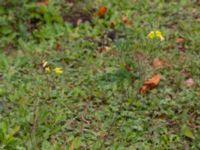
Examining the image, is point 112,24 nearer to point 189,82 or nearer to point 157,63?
point 157,63

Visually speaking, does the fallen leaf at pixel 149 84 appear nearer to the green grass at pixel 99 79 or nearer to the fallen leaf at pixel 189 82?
the green grass at pixel 99 79

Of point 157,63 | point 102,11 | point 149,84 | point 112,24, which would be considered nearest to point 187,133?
point 149,84

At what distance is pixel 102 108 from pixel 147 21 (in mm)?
1419

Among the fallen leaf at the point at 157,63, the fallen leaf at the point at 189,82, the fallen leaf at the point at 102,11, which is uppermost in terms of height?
the fallen leaf at the point at 102,11

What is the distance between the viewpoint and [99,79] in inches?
144

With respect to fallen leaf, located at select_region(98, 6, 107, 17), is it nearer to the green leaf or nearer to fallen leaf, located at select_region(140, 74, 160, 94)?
fallen leaf, located at select_region(140, 74, 160, 94)

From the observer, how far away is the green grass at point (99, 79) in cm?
309

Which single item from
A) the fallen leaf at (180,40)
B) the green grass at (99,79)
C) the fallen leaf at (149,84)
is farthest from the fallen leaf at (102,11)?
the fallen leaf at (149,84)

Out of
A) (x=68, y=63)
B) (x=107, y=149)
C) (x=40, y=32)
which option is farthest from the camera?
(x=40, y=32)

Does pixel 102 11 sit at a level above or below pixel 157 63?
above

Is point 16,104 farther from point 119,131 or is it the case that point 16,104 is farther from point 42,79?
point 119,131

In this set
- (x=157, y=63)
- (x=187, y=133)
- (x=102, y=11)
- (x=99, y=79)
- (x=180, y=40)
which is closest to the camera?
(x=187, y=133)

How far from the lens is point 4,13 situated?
183 inches

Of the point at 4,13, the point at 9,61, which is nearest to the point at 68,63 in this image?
the point at 9,61
